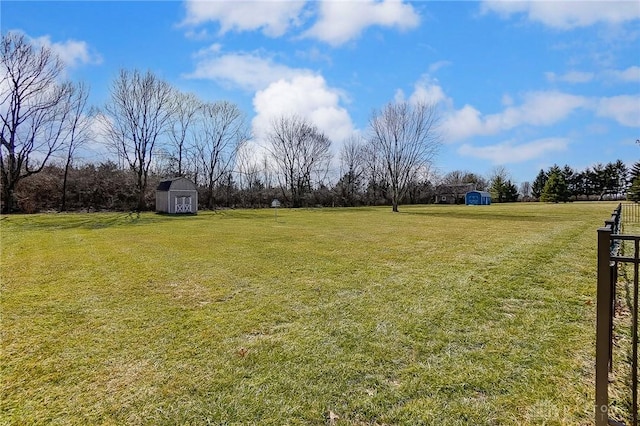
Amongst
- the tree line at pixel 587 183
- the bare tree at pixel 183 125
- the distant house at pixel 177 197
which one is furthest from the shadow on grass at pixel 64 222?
the tree line at pixel 587 183

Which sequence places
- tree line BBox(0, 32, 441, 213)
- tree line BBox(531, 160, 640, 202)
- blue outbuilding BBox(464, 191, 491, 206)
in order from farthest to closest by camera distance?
1. blue outbuilding BBox(464, 191, 491, 206)
2. tree line BBox(531, 160, 640, 202)
3. tree line BBox(0, 32, 441, 213)

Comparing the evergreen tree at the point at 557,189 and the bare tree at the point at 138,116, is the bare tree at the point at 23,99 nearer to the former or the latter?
the bare tree at the point at 138,116

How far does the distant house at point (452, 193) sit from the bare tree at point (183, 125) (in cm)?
3911

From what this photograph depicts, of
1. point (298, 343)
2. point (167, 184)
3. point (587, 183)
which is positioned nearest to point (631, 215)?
point (298, 343)

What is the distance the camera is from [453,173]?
65.0m

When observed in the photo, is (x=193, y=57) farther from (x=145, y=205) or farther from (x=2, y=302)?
(x=145, y=205)

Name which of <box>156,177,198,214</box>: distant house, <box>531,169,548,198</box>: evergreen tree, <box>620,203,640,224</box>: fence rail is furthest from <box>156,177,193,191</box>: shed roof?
<box>531,169,548,198</box>: evergreen tree

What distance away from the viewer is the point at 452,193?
5419 cm

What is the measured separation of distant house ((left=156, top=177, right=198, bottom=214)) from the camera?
2302 cm

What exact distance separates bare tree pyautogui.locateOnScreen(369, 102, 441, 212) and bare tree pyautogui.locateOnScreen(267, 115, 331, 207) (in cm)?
1168

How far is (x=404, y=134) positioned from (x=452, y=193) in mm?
30524

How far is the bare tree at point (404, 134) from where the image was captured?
1067 inches

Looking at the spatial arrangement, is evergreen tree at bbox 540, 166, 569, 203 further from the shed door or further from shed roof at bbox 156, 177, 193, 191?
shed roof at bbox 156, 177, 193, 191

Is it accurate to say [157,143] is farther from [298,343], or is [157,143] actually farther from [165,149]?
[298,343]
